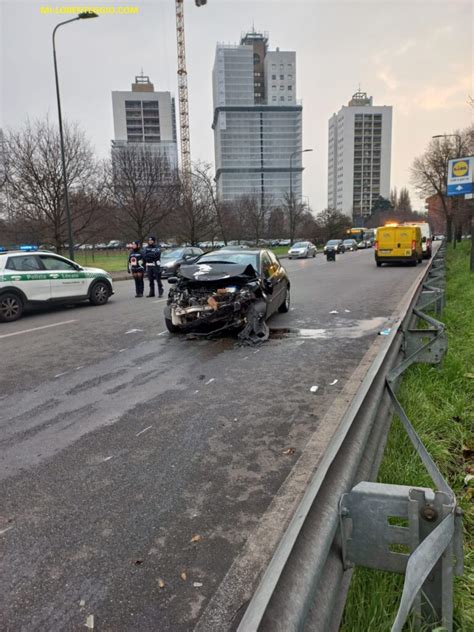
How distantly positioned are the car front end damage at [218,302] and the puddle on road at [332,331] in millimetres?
516

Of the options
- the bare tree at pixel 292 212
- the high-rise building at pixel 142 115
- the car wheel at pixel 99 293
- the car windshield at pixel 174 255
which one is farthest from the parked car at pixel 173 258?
the high-rise building at pixel 142 115

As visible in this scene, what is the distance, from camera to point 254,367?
656 centimetres

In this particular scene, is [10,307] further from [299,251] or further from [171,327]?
[299,251]

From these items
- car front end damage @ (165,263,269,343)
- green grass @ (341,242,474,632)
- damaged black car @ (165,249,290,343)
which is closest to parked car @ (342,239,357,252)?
damaged black car @ (165,249,290,343)

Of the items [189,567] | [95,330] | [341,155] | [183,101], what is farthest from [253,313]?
[341,155]

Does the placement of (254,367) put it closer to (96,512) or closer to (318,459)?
(318,459)

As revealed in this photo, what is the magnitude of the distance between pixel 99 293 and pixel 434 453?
11546mm

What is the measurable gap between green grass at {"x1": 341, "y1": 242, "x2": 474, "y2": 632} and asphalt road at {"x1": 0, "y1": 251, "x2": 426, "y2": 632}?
715 mm

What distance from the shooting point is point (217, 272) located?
344 inches

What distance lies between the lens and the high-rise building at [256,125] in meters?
156

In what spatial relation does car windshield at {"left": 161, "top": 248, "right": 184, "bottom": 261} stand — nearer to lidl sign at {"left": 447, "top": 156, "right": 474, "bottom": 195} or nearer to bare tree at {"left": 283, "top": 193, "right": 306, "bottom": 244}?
lidl sign at {"left": 447, "top": 156, "right": 474, "bottom": 195}

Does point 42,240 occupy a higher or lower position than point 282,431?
higher

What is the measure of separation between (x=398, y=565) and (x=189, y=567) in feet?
4.10

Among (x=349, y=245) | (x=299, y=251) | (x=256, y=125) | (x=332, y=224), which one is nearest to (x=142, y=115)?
(x=256, y=125)
